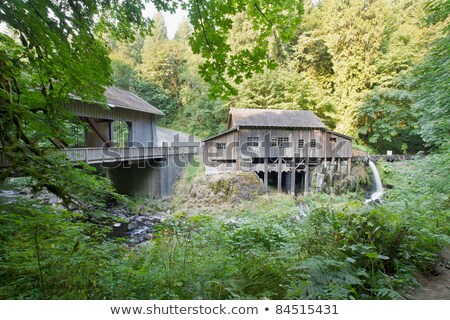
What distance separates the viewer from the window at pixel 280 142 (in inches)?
595

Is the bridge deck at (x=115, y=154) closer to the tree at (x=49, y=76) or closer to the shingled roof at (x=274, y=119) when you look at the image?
the tree at (x=49, y=76)

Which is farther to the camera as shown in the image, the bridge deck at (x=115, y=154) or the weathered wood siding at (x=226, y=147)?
the weathered wood siding at (x=226, y=147)

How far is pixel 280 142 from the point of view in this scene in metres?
15.1

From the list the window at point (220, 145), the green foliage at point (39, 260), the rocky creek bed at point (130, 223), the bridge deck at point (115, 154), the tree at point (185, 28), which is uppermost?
the tree at point (185, 28)

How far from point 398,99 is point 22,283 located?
19.9 meters

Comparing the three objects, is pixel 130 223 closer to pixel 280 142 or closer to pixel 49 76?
pixel 49 76

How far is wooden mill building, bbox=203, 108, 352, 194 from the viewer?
48.6 feet

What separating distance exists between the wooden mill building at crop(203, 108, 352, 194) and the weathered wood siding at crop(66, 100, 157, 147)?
389cm

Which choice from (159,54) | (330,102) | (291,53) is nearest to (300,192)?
(330,102)

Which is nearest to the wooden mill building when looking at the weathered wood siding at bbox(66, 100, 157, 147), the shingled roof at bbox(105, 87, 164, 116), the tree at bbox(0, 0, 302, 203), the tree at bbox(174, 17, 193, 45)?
the weathered wood siding at bbox(66, 100, 157, 147)

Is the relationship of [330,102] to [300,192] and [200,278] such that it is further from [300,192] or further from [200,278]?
[200,278]

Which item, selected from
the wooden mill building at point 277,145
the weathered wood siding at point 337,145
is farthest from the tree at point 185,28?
the weathered wood siding at point 337,145

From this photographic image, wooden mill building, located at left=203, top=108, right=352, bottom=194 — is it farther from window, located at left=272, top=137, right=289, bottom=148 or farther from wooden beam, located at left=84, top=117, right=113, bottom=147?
wooden beam, located at left=84, top=117, right=113, bottom=147

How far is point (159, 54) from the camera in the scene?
30.8 feet
